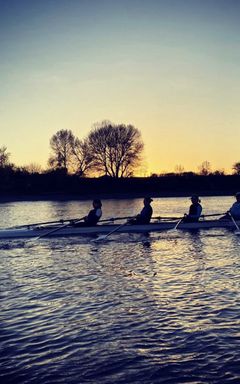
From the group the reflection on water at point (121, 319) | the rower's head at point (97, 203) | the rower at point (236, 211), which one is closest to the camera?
the reflection on water at point (121, 319)

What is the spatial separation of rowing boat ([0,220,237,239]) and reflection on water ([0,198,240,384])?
6.49 metres

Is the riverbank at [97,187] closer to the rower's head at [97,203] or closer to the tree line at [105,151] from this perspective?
the tree line at [105,151]

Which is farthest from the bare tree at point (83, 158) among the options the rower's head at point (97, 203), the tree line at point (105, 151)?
the rower's head at point (97, 203)

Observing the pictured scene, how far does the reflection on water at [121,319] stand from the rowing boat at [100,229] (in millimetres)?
6491

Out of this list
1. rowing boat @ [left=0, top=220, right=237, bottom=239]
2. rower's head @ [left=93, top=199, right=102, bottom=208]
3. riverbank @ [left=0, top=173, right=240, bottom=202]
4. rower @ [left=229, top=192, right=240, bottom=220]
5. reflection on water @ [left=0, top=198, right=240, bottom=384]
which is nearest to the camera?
reflection on water @ [left=0, top=198, right=240, bottom=384]

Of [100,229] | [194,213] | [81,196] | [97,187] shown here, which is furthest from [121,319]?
[97,187]

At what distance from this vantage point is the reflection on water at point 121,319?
18.9ft

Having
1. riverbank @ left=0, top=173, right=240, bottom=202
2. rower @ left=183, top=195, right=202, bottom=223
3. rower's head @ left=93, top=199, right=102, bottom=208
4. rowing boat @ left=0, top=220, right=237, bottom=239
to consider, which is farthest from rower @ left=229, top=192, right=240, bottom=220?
riverbank @ left=0, top=173, right=240, bottom=202

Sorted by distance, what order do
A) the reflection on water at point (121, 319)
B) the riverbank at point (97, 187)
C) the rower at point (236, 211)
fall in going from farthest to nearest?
the riverbank at point (97, 187)
the rower at point (236, 211)
the reflection on water at point (121, 319)

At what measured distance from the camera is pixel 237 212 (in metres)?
21.6

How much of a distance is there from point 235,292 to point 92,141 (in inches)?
2791

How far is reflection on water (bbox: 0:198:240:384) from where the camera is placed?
575 cm

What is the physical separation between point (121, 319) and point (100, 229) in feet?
43.4

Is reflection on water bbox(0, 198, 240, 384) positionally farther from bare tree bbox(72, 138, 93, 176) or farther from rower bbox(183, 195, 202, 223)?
bare tree bbox(72, 138, 93, 176)
